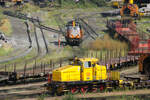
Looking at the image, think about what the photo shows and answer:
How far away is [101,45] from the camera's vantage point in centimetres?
4272

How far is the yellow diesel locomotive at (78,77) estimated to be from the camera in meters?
23.2

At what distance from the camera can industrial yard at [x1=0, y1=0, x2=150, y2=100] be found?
23.5 m

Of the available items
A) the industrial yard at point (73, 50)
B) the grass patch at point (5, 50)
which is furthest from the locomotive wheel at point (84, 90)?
the grass patch at point (5, 50)

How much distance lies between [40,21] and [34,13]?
6.01m

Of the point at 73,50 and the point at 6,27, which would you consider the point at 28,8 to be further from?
the point at 73,50

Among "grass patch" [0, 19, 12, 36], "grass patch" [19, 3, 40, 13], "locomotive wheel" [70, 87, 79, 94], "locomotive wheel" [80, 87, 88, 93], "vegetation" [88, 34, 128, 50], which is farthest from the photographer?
"grass patch" [19, 3, 40, 13]

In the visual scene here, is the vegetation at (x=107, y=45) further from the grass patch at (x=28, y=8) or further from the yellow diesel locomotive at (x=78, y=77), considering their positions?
the grass patch at (x=28, y=8)

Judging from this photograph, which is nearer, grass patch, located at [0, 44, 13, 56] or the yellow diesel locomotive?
the yellow diesel locomotive

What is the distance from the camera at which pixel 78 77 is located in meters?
23.4

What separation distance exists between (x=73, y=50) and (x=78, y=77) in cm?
1879

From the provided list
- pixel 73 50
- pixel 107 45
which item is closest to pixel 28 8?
pixel 73 50

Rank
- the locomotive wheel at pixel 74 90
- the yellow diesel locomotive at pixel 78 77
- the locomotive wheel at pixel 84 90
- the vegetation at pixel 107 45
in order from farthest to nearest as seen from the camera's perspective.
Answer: the vegetation at pixel 107 45
the locomotive wheel at pixel 84 90
the locomotive wheel at pixel 74 90
the yellow diesel locomotive at pixel 78 77

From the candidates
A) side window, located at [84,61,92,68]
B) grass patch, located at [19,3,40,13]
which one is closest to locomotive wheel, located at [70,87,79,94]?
side window, located at [84,61,92,68]

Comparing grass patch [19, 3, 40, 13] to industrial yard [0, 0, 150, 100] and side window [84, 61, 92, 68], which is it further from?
side window [84, 61, 92, 68]
